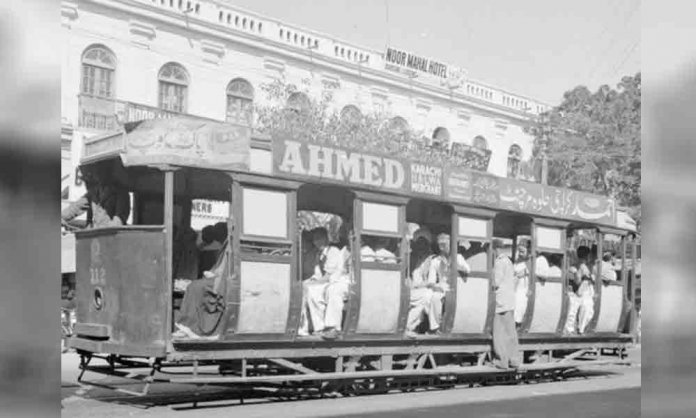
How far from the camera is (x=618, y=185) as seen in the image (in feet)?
62.7

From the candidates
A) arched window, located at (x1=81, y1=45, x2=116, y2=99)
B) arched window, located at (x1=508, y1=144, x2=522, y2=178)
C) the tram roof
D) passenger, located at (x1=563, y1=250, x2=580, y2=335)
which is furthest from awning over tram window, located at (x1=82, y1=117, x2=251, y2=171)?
arched window, located at (x1=508, y1=144, x2=522, y2=178)

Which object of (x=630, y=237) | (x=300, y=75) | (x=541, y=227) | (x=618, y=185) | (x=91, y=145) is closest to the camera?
(x=91, y=145)

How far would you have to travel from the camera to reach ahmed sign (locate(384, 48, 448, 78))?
22.7 meters

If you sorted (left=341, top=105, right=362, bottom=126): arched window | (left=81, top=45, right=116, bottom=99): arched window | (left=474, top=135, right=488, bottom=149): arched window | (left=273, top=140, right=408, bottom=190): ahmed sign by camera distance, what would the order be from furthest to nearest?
(left=474, top=135, right=488, bottom=149): arched window < (left=341, top=105, right=362, bottom=126): arched window < (left=81, top=45, right=116, bottom=99): arched window < (left=273, top=140, right=408, bottom=190): ahmed sign

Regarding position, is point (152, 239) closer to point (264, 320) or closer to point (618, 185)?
point (264, 320)

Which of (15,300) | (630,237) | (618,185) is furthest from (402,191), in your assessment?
(618,185)

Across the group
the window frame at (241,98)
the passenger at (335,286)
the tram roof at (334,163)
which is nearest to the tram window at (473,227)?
the tram roof at (334,163)

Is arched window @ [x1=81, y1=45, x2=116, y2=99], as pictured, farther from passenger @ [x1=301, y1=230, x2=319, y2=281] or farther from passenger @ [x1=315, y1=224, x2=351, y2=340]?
passenger @ [x1=315, y1=224, x2=351, y2=340]

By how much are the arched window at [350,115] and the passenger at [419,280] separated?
346 inches

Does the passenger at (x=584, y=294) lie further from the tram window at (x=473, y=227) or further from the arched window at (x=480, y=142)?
the arched window at (x=480, y=142)

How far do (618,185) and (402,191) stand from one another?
32.8 ft

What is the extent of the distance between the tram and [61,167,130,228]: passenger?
0.43 ft

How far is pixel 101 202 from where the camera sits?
381 inches

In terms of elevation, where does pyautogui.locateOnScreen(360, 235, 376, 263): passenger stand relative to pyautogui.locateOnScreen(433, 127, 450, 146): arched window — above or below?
below
